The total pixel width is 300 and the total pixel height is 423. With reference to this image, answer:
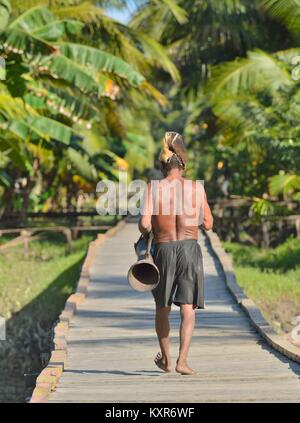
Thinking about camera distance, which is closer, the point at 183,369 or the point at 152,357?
the point at 183,369

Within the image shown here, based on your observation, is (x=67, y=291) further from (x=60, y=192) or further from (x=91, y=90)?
(x=60, y=192)

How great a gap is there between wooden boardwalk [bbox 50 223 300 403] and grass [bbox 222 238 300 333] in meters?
2.15

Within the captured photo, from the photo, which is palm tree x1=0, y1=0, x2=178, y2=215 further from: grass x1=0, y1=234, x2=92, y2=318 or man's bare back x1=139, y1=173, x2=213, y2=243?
man's bare back x1=139, y1=173, x2=213, y2=243

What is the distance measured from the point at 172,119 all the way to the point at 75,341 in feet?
175

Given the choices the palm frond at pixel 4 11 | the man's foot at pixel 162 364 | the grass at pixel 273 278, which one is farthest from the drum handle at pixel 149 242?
the palm frond at pixel 4 11

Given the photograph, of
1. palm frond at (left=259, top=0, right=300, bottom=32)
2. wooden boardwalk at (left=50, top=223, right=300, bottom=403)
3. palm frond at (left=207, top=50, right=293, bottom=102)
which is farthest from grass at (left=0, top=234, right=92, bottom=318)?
palm frond at (left=259, top=0, right=300, bottom=32)

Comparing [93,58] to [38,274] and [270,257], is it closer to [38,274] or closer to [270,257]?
[38,274]

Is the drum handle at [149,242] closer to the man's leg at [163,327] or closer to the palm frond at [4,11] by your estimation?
the man's leg at [163,327]

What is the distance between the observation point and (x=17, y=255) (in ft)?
77.9

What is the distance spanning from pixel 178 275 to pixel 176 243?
242 millimetres

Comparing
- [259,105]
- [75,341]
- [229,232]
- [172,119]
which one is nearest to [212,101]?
[259,105]

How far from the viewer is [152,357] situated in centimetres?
938

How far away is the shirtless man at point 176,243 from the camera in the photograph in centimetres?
812

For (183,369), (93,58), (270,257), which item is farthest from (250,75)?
(183,369)
